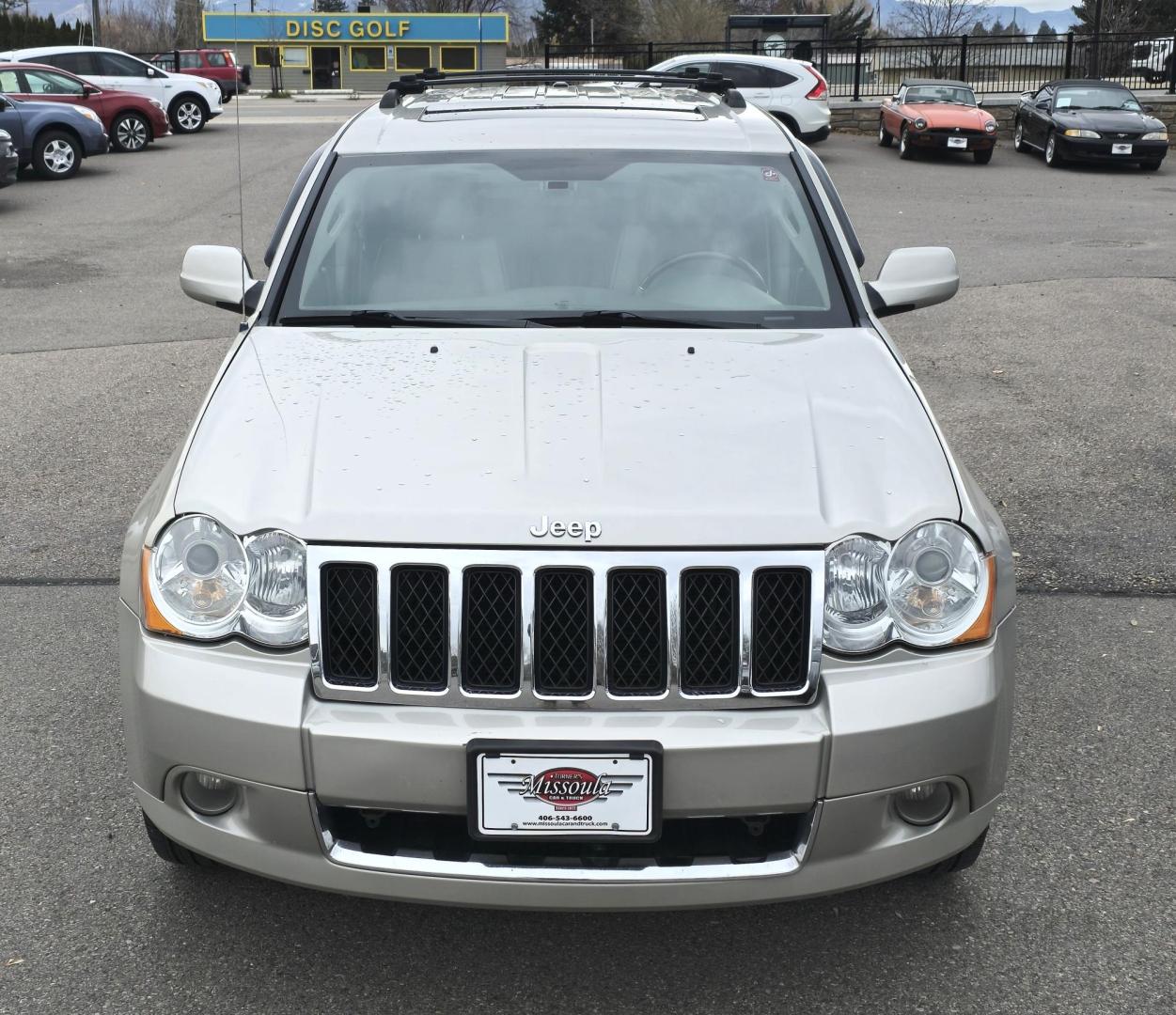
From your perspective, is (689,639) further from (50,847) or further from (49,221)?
(49,221)

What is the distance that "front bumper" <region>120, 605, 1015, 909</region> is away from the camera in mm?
2559

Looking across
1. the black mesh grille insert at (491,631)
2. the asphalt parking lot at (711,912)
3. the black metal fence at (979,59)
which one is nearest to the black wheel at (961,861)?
the asphalt parking lot at (711,912)

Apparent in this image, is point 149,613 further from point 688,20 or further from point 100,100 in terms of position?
point 688,20

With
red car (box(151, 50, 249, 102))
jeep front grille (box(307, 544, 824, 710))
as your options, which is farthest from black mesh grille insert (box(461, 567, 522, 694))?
red car (box(151, 50, 249, 102))

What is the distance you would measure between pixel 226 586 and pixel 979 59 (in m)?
34.2

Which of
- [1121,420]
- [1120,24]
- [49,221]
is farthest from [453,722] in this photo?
[1120,24]

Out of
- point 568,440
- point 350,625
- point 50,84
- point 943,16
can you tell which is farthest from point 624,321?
point 943,16

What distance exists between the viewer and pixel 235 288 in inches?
165

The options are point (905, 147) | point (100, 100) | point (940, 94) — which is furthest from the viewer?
point (940, 94)

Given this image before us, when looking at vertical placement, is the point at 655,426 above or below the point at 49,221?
above

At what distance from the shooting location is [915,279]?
169 inches

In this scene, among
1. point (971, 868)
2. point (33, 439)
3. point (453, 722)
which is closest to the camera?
point (453, 722)

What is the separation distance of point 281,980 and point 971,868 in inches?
65.0

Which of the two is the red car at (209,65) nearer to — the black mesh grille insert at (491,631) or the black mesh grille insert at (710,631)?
the black mesh grille insert at (491,631)
